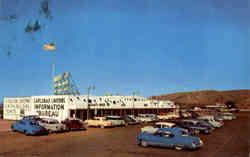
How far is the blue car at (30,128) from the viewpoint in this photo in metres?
21.5

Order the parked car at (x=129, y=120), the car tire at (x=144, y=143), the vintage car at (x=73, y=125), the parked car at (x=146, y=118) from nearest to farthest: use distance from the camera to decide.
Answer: the car tire at (x=144, y=143) < the vintage car at (x=73, y=125) < the parked car at (x=129, y=120) < the parked car at (x=146, y=118)

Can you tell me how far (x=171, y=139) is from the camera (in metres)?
15.5

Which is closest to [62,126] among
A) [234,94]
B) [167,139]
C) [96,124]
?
[96,124]

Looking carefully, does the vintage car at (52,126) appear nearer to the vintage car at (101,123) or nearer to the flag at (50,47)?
the vintage car at (101,123)

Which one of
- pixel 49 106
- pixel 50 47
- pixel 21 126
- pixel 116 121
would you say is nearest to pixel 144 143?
pixel 21 126

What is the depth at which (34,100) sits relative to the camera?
44031 mm

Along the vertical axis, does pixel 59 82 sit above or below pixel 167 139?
A: above

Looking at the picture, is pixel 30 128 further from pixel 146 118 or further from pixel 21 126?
pixel 146 118

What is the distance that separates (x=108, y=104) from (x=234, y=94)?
159 metres

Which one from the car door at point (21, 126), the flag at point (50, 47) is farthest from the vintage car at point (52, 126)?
the flag at point (50, 47)

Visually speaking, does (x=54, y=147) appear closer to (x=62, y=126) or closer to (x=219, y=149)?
(x=62, y=126)

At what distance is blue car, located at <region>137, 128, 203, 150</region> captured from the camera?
15141mm

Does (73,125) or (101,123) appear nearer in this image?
(73,125)

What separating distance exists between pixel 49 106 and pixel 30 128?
1970 centimetres
